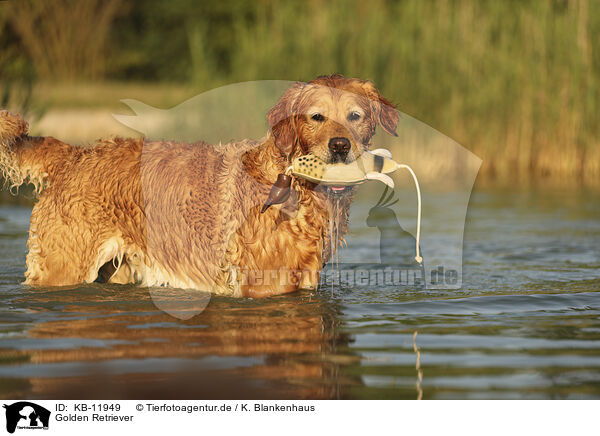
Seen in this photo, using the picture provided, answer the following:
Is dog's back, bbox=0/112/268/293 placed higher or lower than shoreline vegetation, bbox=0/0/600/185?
lower

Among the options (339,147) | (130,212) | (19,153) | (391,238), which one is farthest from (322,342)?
(391,238)

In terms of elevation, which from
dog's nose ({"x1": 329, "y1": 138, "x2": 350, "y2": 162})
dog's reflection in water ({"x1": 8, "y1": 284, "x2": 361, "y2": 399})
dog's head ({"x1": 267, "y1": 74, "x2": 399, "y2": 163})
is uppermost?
dog's head ({"x1": 267, "y1": 74, "x2": 399, "y2": 163})

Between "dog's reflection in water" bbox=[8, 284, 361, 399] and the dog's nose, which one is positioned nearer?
"dog's reflection in water" bbox=[8, 284, 361, 399]

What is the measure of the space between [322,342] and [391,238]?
5.75 m

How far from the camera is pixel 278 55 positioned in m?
16.5

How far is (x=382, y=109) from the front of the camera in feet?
21.8

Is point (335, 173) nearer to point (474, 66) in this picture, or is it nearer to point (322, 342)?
point (322, 342)

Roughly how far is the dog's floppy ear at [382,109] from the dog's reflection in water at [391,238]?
2.37 metres

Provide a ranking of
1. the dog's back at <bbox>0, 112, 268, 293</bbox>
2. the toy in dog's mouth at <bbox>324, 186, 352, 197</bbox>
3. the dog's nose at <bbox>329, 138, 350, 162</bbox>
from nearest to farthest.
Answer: the dog's nose at <bbox>329, 138, 350, 162</bbox> < the toy in dog's mouth at <bbox>324, 186, 352, 197</bbox> < the dog's back at <bbox>0, 112, 268, 293</bbox>

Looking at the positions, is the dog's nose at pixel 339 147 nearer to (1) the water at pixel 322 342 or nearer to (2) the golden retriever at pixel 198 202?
(2) the golden retriever at pixel 198 202

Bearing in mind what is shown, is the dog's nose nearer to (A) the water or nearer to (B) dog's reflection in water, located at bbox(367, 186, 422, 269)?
(A) the water

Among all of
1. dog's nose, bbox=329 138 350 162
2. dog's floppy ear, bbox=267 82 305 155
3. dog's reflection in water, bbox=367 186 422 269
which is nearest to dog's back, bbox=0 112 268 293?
dog's floppy ear, bbox=267 82 305 155
